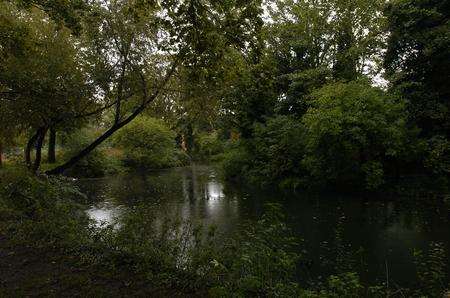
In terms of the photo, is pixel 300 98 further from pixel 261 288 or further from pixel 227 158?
pixel 261 288

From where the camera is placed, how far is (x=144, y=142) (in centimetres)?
3750

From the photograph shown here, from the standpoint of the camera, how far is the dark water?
8.49 m

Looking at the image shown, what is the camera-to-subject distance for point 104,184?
2534 cm

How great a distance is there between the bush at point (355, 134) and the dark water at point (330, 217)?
4.44 ft

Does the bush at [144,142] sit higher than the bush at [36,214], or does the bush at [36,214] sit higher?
the bush at [144,142]

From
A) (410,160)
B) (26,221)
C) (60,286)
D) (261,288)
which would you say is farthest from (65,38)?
(410,160)

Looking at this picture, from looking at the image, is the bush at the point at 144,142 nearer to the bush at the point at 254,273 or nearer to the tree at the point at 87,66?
the tree at the point at 87,66

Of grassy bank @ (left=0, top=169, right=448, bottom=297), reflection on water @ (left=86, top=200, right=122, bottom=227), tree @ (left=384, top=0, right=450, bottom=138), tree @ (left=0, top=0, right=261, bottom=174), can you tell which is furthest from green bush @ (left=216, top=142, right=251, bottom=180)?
grassy bank @ (left=0, top=169, right=448, bottom=297)

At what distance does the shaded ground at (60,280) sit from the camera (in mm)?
4992

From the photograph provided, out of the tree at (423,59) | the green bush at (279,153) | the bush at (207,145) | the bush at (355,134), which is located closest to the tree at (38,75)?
the bush at (355,134)

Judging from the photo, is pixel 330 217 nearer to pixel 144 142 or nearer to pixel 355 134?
pixel 355 134

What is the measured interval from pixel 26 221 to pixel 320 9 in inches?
868

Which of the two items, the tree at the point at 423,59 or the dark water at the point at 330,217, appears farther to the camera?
the tree at the point at 423,59

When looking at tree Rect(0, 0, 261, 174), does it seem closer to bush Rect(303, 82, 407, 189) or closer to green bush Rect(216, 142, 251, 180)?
bush Rect(303, 82, 407, 189)
